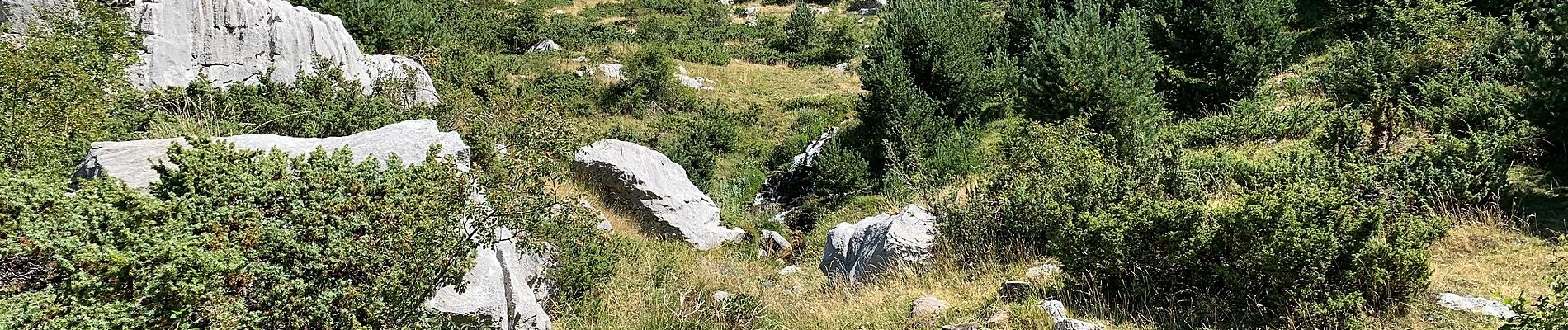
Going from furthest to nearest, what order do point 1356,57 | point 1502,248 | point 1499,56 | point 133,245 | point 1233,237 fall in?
point 1356,57 → point 1499,56 → point 1502,248 → point 1233,237 → point 133,245

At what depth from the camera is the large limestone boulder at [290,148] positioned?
4875mm

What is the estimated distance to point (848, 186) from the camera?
49.8 feet

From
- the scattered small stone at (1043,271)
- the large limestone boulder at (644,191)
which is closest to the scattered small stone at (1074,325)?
the scattered small stone at (1043,271)

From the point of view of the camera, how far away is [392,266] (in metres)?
4.20

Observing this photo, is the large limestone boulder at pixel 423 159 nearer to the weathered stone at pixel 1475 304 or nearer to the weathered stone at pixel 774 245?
the weathered stone at pixel 774 245

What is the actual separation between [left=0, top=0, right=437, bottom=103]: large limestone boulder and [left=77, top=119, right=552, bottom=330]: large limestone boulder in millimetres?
5114

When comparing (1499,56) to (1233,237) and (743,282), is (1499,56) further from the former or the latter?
(743,282)

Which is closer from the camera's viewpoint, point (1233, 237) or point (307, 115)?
point (1233, 237)

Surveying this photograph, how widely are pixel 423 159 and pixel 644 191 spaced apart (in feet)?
18.2

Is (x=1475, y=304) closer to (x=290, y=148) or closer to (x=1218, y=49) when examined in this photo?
(x=290, y=148)

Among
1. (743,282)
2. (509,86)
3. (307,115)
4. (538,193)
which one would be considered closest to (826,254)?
(743,282)

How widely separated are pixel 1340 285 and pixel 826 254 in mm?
5356

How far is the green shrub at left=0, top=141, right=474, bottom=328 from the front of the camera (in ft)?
11.7

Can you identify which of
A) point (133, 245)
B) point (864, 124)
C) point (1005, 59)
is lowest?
point (864, 124)
